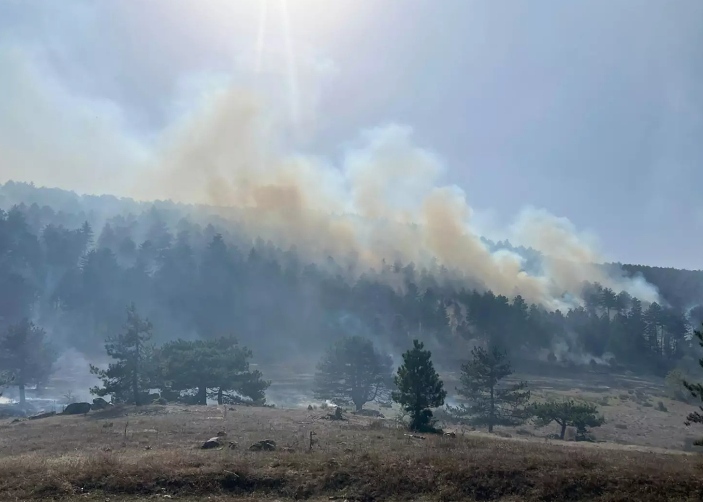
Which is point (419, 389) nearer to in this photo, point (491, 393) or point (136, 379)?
point (491, 393)

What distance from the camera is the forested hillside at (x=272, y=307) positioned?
120812 millimetres

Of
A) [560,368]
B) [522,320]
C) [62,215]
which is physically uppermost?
[62,215]

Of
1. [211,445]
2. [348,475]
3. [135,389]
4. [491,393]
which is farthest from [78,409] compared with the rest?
[491,393]

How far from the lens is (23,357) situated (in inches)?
2790

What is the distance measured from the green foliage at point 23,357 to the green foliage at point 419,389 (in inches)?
2237

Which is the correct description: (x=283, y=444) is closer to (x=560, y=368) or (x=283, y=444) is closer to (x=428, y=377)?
(x=428, y=377)

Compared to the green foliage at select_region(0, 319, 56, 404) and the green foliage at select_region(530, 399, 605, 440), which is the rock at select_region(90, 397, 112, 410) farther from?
the green foliage at select_region(530, 399, 605, 440)

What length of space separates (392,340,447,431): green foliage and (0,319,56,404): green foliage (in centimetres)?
Result: 5683

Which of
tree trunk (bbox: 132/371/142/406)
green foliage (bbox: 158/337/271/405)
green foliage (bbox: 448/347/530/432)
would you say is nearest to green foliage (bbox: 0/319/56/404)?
green foliage (bbox: 158/337/271/405)

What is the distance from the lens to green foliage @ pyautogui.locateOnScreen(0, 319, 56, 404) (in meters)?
70.1

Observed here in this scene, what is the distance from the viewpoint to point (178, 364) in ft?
188

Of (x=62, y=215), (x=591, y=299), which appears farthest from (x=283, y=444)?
(x=62, y=215)

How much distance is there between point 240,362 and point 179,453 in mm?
36959

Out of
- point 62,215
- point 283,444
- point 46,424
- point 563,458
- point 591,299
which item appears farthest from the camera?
point 62,215
